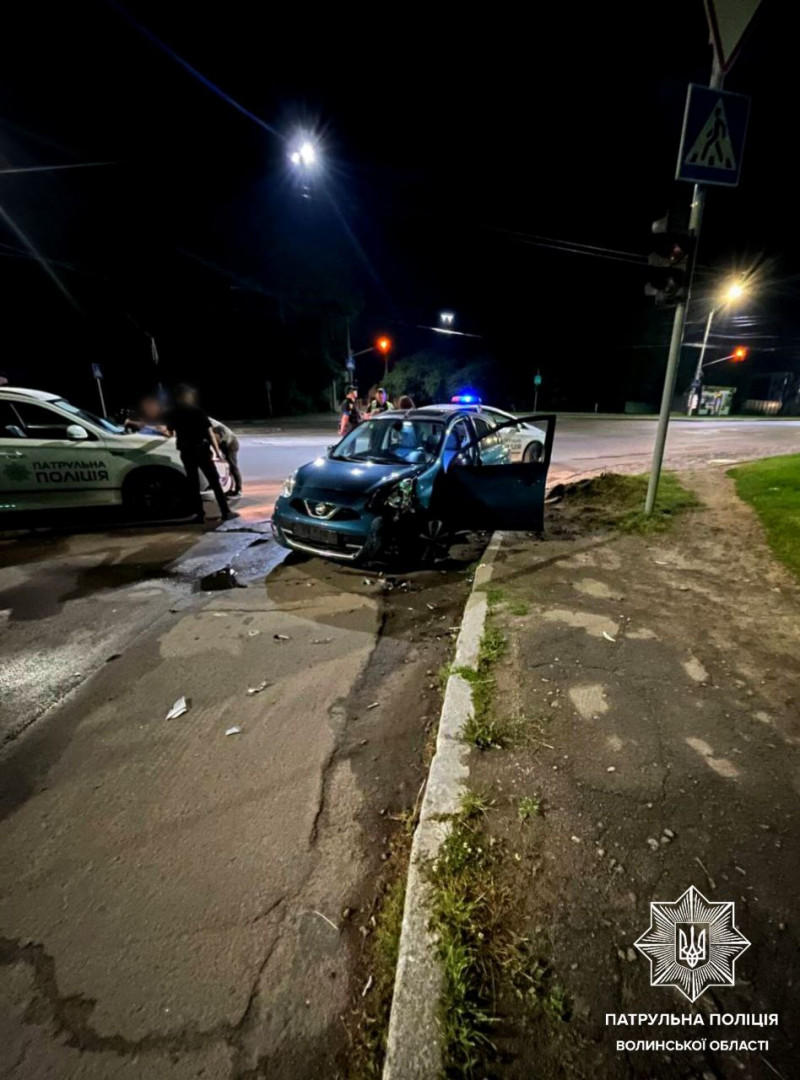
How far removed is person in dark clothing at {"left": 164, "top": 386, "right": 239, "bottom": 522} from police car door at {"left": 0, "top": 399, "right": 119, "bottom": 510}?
1.08 meters

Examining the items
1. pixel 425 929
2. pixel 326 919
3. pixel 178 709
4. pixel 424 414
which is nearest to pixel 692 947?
pixel 425 929

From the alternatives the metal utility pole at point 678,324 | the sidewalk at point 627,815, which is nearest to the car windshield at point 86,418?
the sidewalk at point 627,815

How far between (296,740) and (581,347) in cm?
5358

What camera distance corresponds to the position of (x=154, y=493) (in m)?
7.25

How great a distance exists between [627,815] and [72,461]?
7.69m

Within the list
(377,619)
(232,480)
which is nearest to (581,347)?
(232,480)

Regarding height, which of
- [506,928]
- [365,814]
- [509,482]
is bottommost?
[365,814]

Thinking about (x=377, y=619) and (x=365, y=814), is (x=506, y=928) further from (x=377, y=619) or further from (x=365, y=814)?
→ (x=377, y=619)

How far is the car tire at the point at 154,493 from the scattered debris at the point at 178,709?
16.1 ft

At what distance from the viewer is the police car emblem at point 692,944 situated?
Answer: 1.61 m

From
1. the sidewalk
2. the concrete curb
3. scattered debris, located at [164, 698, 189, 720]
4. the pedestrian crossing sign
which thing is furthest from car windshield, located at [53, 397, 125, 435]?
the pedestrian crossing sign

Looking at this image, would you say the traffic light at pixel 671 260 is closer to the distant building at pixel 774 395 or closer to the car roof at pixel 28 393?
the car roof at pixel 28 393

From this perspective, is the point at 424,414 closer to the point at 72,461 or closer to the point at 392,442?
the point at 392,442

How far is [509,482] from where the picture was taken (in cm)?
538
